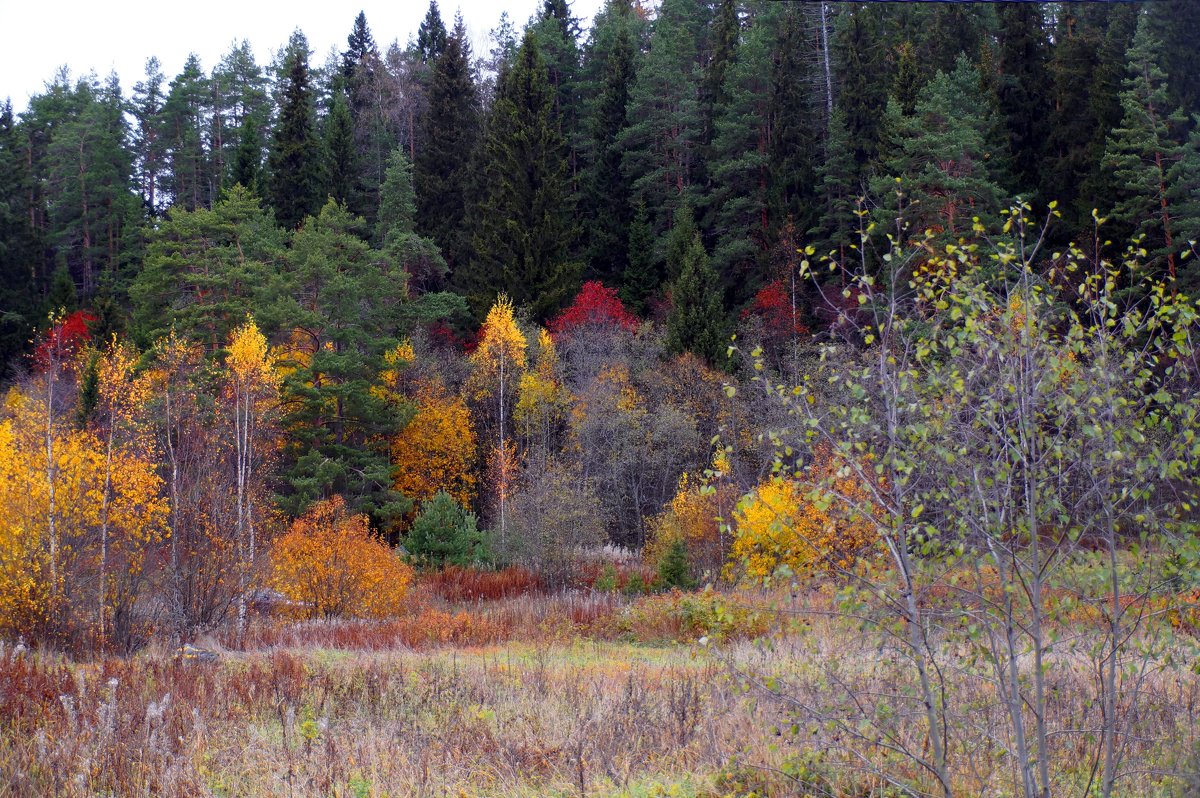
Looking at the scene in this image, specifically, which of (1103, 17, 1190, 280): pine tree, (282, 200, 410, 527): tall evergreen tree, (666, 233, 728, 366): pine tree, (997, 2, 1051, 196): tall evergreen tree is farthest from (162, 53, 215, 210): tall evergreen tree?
(1103, 17, 1190, 280): pine tree

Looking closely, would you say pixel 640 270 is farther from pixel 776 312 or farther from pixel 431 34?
pixel 431 34

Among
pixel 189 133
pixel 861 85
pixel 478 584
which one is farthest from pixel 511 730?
pixel 189 133

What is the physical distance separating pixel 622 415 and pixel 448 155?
70.9 feet

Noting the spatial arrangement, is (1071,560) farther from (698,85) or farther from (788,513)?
(698,85)

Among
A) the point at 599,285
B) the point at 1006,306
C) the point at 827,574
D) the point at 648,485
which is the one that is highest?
the point at 599,285

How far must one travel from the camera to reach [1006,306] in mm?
4699

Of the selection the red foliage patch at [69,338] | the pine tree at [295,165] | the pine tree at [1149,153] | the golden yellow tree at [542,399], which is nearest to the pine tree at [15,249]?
the red foliage patch at [69,338]

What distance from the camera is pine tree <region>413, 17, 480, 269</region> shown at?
158ft

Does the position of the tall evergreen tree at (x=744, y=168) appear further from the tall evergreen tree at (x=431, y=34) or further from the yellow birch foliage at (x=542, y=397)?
the tall evergreen tree at (x=431, y=34)

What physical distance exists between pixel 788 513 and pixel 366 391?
30221mm

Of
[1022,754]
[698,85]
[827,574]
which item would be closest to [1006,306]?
[827,574]

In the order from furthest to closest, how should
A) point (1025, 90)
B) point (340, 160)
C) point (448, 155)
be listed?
point (448, 155) < point (340, 160) < point (1025, 90)

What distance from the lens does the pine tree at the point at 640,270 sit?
143ft

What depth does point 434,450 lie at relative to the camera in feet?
121
